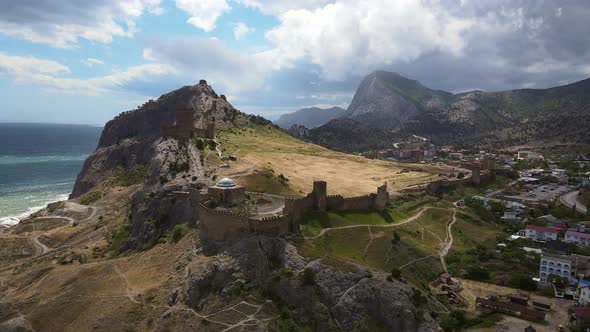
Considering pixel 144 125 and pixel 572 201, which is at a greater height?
pixel 144 125

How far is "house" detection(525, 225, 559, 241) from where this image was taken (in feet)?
265

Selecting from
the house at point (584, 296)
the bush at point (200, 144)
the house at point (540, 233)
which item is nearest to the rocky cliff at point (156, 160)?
the bush at point (200, 144)

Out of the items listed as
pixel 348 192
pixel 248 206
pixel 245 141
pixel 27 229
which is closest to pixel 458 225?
pixel 348 192

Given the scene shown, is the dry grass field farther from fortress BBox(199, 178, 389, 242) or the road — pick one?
the road

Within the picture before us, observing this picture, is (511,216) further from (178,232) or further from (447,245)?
(178,232)

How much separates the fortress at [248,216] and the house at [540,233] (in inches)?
1397

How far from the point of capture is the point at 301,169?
116 meters

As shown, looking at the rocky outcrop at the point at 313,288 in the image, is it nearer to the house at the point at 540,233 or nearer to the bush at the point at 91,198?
the house at the point at 540,233

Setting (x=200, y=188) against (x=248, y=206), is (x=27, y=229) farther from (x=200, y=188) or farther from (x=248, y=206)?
(x=248, y=206)

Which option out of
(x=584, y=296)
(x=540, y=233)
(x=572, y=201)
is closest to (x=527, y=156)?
(x=572, y=201)

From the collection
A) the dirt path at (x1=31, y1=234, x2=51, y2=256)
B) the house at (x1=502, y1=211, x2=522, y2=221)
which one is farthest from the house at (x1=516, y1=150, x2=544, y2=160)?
the dirt path at (x1=31, y1=234, x2=51, y2=256)

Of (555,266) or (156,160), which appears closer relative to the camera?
(555,266)

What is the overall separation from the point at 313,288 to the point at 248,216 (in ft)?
40.8

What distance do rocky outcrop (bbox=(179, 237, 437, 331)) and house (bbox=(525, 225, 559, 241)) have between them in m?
39.2
